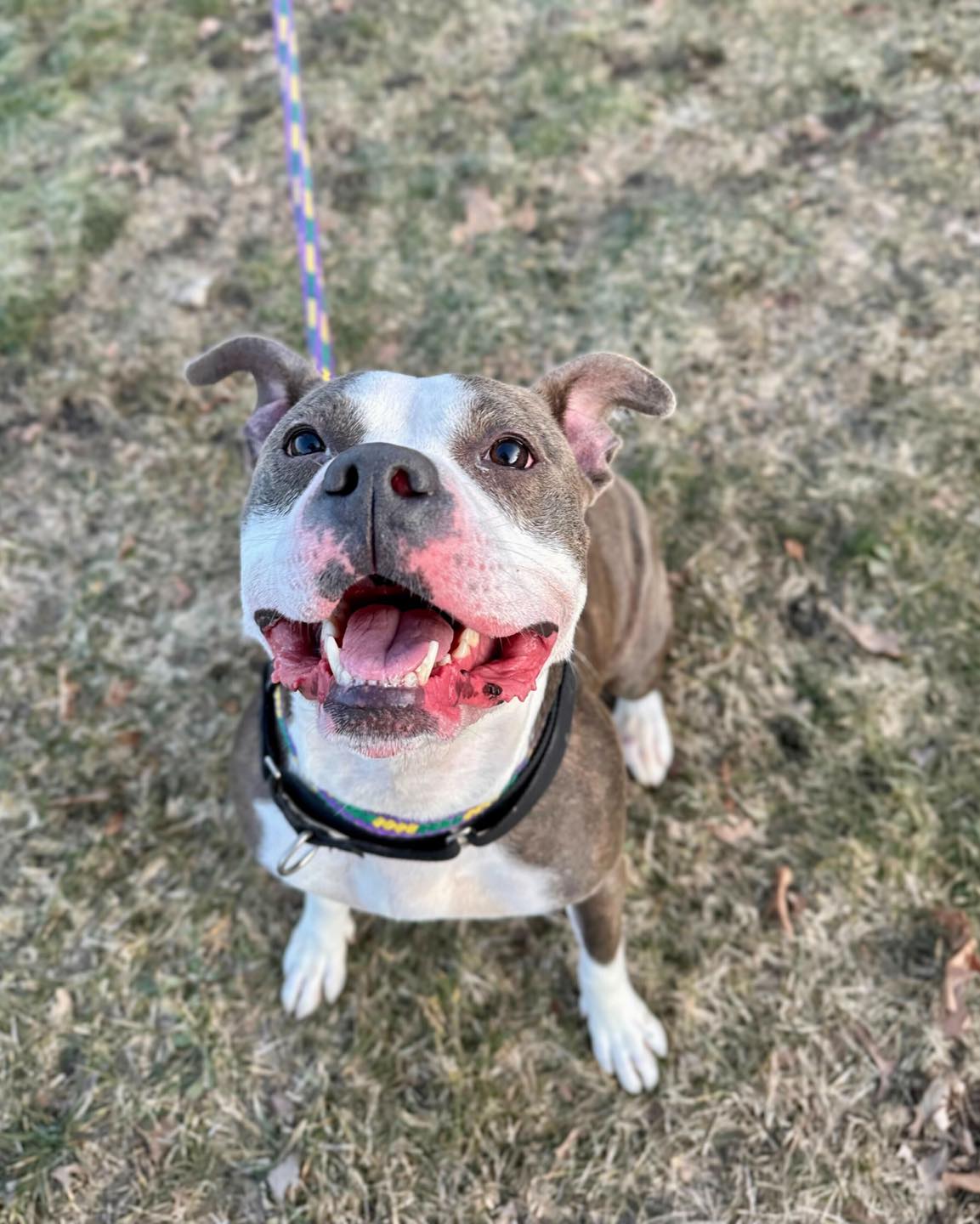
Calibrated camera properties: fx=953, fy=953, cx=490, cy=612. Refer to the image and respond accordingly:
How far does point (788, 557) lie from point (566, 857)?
2341 mm

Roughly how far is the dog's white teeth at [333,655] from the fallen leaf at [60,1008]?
8.12ft

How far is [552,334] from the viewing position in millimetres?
5266

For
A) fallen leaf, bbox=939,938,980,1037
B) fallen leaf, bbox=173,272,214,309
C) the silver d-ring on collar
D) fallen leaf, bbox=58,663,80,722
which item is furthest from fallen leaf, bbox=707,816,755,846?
fallen leaf, bbox=173,272,214,309

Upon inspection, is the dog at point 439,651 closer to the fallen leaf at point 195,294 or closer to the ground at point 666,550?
the ground at point 666,550

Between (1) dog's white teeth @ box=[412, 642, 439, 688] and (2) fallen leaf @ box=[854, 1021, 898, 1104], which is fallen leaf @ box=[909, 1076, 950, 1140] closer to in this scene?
(2) fallen leaf @ box=[854, 1021, 898, 1104]

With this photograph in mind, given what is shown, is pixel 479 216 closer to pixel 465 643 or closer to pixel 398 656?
pixel 465 643

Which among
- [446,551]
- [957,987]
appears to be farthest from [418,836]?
[957,987]

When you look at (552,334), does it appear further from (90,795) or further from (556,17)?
(90,795)

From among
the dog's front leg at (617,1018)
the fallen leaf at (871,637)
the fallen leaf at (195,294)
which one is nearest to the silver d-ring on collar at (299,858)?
the dog's front leg at (617,1018)

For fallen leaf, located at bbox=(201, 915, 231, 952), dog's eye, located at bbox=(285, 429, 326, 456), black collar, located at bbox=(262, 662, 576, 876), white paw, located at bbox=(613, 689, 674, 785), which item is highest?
dog's eye, located at bbox=(285, 429, 326, 456)

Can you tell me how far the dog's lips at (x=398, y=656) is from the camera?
79.1 inches

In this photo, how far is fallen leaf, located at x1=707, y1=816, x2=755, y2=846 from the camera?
3.96 metres

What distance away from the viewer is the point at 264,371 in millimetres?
2910

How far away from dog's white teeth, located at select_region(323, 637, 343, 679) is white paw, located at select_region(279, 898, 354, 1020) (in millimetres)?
1783
